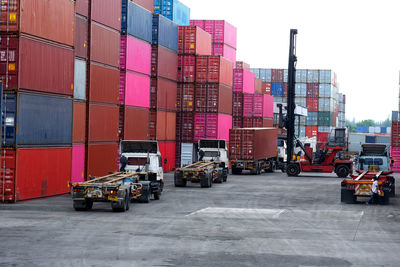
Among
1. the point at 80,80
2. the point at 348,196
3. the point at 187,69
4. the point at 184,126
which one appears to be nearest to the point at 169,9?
the point at 187,69

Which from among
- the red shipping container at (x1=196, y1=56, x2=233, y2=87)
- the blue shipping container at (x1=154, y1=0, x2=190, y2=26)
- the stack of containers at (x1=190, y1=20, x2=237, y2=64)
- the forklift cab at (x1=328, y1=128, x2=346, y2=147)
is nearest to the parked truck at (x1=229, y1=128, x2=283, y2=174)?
the red shipping container at (x1=196, y1=56, x2=233, y2=87)

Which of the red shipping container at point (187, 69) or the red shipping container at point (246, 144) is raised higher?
the red shipping container at point (187, 69)

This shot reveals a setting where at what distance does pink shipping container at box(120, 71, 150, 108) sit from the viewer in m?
42.1

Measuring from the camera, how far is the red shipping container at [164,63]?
1886 inches

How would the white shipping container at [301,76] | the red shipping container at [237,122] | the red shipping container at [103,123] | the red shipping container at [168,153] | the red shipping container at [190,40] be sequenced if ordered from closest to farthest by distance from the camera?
1. the red shipping container at [103,123]
2. the red shipping container at [168,153]
3. the red shipping container at [190,40]
4. the red shipping container at [237,122]
5. the white shipping container at [301,76]

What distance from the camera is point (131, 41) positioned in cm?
4291

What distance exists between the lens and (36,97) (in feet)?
91.5

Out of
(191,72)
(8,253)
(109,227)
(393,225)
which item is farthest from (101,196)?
(191,72)

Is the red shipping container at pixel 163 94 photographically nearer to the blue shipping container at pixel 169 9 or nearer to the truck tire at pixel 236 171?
the blue shipping container at pixel 169 9

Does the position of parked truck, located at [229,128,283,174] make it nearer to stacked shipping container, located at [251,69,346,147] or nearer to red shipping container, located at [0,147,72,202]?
red shipping container, located at [0,147,72,202]

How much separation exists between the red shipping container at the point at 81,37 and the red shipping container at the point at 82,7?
10.7 inches

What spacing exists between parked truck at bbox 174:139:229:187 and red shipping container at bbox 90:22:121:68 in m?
7.62

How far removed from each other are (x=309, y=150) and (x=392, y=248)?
38.0 metres

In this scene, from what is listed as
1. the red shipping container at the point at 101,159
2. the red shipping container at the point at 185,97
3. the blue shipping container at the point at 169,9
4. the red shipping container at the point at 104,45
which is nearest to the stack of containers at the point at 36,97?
the red shipping container at the point at 101,159
